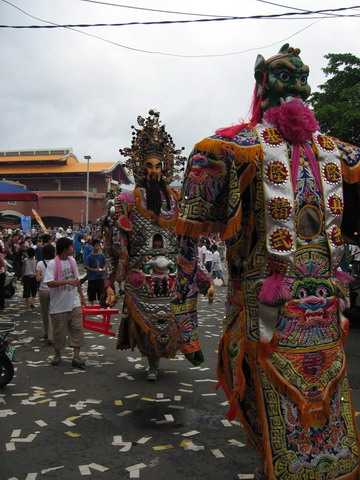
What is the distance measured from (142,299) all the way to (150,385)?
0.96 m

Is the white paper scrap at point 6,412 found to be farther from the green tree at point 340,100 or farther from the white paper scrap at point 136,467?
the green tree at point 340,100

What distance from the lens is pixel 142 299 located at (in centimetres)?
583

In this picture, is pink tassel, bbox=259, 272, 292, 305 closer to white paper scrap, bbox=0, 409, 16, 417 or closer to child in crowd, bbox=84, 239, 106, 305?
white paper scrap, bbox=0, 409, 16, 417

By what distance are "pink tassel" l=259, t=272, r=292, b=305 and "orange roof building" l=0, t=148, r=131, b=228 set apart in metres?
38.9

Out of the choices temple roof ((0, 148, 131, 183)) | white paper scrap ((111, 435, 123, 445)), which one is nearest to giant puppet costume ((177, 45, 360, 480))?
white paper scrap ((111, 435, 123, 445))

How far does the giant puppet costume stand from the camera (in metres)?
2.62

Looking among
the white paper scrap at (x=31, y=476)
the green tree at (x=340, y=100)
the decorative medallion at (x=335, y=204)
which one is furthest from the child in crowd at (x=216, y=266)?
the decorative medallion at (x=335, y=204)

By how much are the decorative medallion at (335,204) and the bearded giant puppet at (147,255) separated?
3.16 metres

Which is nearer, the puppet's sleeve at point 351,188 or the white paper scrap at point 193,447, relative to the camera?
the puppet's sleeve at point 351,188

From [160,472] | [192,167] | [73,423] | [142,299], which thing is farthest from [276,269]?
[142,299]

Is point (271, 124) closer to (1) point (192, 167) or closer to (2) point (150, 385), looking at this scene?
(1) point (192, 167)

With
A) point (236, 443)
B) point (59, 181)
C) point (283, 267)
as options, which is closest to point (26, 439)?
point (236, 443)

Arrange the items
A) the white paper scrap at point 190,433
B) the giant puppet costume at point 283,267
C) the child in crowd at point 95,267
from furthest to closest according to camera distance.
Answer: the child in crowd at point 95,267 < the white paper scrap at point 190,433 < the giant puppet costume at point 283,267

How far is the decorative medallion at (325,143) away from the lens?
2.95 metres
